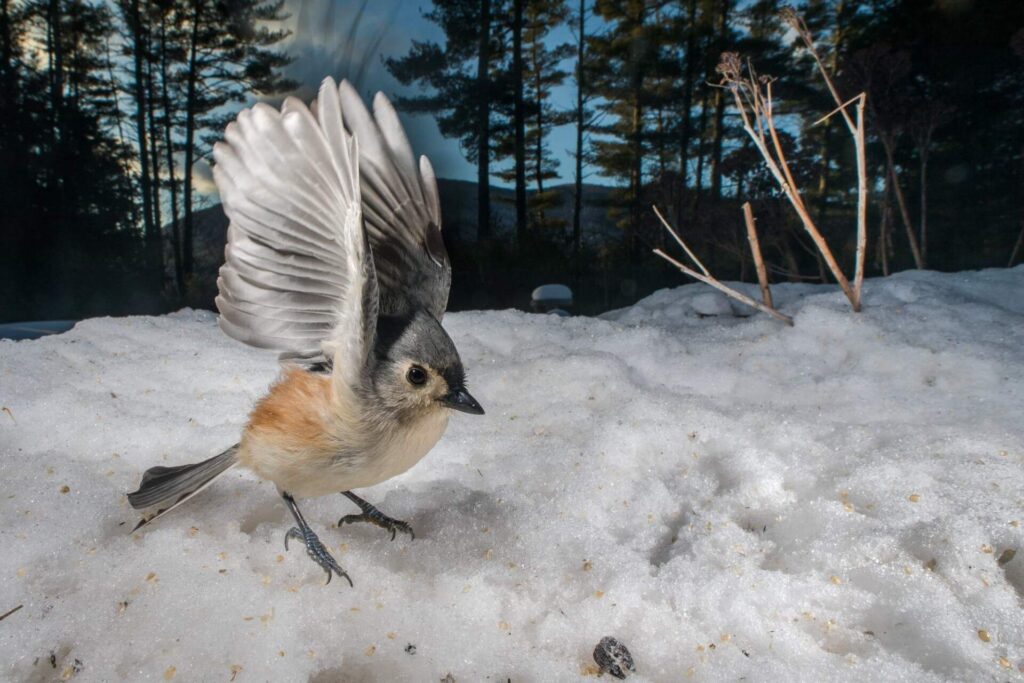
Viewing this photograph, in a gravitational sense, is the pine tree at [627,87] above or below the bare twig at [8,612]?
above

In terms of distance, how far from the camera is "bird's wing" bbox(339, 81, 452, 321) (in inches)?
33.2

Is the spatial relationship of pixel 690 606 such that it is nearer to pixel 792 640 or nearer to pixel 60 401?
pixel 792 640

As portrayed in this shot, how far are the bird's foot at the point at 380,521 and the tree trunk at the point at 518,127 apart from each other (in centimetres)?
155

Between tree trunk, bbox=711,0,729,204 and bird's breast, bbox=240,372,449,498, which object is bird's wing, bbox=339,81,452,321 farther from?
tree trunk, bbox=711,0,729,204

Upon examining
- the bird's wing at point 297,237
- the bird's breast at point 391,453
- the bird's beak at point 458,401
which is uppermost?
the bird's wing at point 297,237

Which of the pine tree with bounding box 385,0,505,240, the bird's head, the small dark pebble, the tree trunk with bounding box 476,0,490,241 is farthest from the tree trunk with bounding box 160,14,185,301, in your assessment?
the small dark pebble

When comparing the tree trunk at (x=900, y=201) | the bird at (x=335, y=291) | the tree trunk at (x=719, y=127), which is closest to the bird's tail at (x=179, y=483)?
the bird at (x=335, y=291)

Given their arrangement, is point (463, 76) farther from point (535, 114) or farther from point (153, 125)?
point (153, 125)

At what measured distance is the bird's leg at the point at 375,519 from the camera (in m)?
1.08

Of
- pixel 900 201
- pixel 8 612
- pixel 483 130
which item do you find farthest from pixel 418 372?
pixel 900 201

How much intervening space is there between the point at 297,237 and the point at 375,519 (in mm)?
596

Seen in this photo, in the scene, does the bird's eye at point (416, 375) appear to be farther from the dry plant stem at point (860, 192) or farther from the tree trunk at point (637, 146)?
the tree trunk at point (637, 146)

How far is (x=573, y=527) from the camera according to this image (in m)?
1.12

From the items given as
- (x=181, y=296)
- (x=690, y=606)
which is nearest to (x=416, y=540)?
(x=690, y=606)
